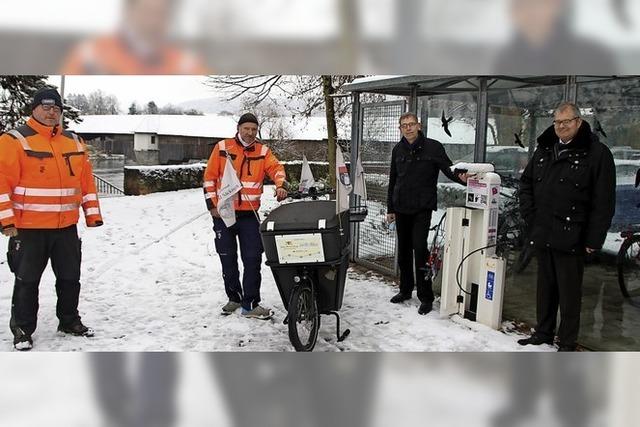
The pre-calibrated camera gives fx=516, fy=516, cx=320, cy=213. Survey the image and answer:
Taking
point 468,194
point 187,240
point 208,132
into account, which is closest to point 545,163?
point 468,194

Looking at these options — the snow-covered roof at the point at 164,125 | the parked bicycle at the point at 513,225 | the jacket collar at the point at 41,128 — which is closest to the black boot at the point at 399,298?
the parked bicycle at the point at 513,225

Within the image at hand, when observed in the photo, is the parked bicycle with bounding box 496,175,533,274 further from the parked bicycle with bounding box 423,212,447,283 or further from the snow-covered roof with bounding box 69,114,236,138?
the snow-covered roof with bounding box 69,114,236,138

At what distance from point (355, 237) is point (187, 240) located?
2.87m

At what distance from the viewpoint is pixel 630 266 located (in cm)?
426

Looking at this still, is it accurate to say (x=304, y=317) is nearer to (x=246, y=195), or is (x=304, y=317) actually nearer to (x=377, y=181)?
(x=246, y=195)

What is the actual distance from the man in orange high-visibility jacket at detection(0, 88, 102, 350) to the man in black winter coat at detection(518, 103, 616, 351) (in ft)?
10.1

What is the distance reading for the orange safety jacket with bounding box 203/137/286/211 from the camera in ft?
13.5

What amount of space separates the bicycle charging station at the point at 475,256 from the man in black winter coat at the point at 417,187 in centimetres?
18

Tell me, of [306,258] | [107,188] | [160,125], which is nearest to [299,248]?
[306,258]

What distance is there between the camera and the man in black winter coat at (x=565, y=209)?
313cm

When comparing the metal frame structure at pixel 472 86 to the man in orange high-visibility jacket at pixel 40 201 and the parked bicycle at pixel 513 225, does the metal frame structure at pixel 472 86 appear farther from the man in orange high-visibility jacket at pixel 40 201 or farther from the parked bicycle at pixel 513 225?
the man in orange high-visibility jacket at pixel 40 201

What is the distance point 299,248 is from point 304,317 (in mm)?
490

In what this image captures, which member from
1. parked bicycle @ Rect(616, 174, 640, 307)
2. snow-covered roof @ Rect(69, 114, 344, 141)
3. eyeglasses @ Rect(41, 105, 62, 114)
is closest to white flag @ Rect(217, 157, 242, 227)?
eyeglasses @ Rect(41, 105, 62, 114)

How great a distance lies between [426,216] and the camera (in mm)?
4383
